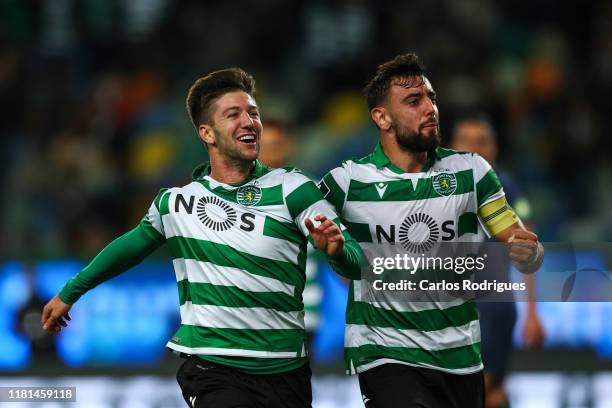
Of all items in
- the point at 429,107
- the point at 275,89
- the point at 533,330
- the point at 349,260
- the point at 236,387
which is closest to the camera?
the point at 349,260

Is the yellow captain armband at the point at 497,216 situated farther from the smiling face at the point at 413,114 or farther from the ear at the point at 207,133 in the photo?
the ear at the point at 207,133

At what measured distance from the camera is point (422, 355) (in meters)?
4.66

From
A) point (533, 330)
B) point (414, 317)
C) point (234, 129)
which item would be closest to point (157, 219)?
point (234, 129)

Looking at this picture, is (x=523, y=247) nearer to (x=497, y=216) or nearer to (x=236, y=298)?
(x=497, y=216)

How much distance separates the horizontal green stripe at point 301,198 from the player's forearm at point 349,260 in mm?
209

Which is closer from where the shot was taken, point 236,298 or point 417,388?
point 236,298

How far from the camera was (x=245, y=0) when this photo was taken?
12188 mm

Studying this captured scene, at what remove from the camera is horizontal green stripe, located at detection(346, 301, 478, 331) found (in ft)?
15.3

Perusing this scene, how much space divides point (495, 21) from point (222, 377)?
814 cm

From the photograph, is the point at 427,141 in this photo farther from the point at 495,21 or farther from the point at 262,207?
the point at 495,21

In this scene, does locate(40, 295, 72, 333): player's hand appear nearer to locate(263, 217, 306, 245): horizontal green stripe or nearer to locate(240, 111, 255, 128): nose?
locate(263, 217, 306, 245): horizontal green stripe

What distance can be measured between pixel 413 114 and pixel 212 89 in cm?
83

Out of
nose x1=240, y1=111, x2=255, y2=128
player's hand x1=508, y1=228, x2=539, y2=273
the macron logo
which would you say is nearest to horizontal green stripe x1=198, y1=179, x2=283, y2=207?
nose x1=240, y1=111, x2=255, y2=128

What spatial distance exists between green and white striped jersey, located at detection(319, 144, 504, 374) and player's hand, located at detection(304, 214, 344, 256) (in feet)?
1.88
